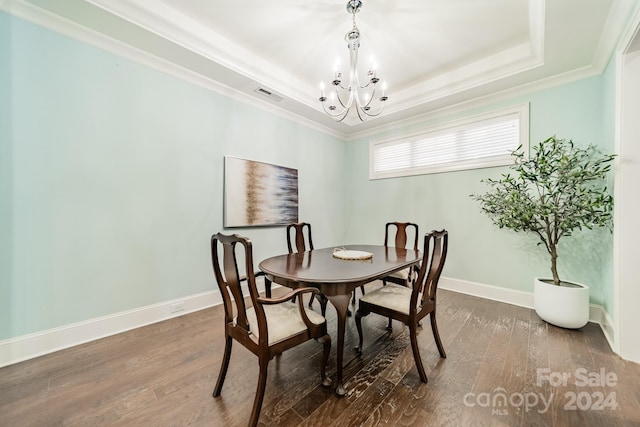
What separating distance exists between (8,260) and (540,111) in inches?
210

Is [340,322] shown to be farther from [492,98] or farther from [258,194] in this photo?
[492,98]

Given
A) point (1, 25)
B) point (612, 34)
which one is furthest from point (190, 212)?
point (612, 34)

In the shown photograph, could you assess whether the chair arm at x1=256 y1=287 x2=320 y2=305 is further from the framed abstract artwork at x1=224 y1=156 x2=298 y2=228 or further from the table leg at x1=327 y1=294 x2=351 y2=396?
the framed abstract artwork at x1=224 y1=156 x2=298 y2=228

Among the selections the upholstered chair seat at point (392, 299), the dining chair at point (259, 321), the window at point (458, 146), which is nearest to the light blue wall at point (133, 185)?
the window at point (458, 146)

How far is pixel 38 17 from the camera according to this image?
1.96 metres

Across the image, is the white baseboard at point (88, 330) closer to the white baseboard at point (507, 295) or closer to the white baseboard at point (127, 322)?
the white baseboard at point (127, 322)

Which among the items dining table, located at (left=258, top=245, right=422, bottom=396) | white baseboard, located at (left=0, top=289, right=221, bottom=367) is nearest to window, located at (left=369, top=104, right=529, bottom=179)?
dining table, located at (left=258, top=245, right=422, bottom=396)

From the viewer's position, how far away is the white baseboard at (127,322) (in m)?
1.87

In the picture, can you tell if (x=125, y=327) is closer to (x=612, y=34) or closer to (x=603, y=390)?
(x=603, y=390)

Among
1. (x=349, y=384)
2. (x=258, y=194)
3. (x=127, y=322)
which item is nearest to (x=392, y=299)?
(x=349, y=384)

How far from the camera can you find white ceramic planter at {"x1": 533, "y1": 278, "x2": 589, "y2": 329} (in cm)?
229

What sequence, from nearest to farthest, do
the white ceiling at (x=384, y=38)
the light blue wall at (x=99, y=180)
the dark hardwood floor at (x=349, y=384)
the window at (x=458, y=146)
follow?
the dark hardwood floor at (x=349, y=384), the light blue wall at (x=99, y=180), the white ceiling at (x=384, y=38), the window at (x=458, y=146)

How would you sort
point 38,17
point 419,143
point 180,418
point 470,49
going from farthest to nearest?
point 419,143 → point 470,49 → point 38,17 → point 180,418

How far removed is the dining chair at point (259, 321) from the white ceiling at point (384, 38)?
2151 mm
